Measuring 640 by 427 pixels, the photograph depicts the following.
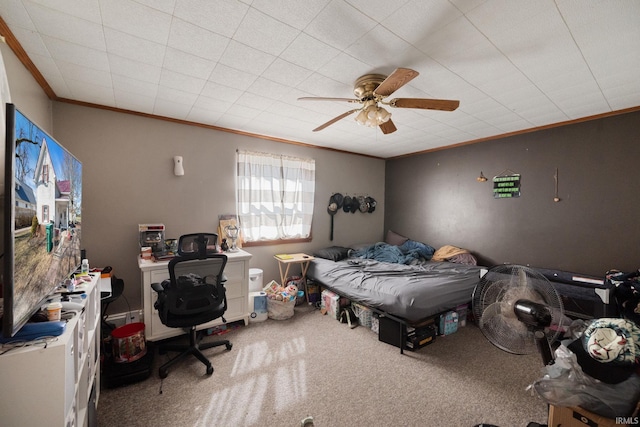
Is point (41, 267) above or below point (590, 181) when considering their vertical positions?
below

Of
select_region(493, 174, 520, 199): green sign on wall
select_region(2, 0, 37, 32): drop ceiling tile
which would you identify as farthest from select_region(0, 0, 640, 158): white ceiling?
select_region(493, 174, 520, 199): green sign on wall

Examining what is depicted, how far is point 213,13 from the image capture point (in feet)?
4.59

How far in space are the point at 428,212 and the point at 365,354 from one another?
2871 mm

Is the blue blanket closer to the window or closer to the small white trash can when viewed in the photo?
the window

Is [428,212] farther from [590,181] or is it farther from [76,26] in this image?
[76,26]

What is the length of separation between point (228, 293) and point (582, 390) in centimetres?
284

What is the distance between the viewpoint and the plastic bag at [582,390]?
3.52 ft

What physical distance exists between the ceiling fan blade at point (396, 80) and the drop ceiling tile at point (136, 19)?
1.31 metres

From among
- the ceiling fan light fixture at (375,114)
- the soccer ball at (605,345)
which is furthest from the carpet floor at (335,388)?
the ceiling fan light fixture at (375,114)

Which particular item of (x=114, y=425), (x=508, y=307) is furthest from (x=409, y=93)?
(x=114, y=425)

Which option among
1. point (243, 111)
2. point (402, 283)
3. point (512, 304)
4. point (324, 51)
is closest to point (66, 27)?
point (243, 111)

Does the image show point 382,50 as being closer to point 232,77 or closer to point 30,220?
point 232,77

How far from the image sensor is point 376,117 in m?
2.05

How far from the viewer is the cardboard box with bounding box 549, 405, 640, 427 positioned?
1047 mm
